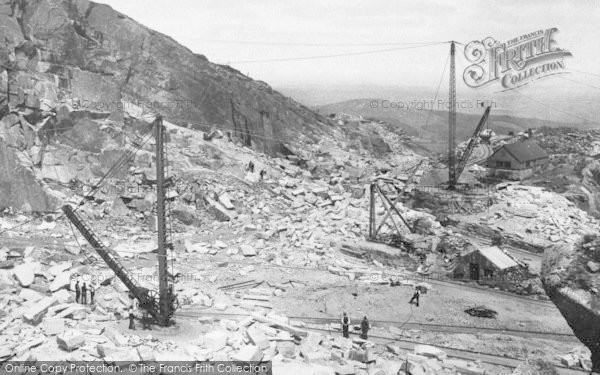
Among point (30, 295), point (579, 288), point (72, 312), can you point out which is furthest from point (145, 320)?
point (579, 288)

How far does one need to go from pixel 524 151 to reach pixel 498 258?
2293 centimetres

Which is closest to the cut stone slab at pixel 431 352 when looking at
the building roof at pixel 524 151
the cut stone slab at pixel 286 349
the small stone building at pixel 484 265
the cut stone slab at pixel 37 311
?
the cut stone slab at pixel 286 349

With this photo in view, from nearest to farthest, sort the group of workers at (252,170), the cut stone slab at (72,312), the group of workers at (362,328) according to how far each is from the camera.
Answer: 1. the cut stone slab at (72,312)
2. the group of workers at (362,328)
3. the group of workers at (252,170)

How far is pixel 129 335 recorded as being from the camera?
13.7 metres

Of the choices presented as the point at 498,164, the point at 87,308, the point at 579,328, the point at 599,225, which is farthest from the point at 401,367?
the point at 498,164

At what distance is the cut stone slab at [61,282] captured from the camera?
54.6 ft

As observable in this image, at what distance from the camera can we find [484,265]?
21078 mm

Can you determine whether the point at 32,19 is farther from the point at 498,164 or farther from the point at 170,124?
the point at 498,164

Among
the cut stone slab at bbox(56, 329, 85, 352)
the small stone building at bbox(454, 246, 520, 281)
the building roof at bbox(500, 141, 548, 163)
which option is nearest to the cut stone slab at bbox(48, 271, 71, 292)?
the cut stone slab at bbox(56, 329, 85, 352)

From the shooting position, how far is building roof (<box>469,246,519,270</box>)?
A: 2075 centimetres

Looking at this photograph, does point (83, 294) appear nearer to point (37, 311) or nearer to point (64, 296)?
point (64, 296)

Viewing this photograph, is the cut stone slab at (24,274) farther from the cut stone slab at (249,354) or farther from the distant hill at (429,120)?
the distant hill at (429,120)

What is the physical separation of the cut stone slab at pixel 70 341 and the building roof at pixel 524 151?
120 ft

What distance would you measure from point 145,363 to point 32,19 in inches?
1207
